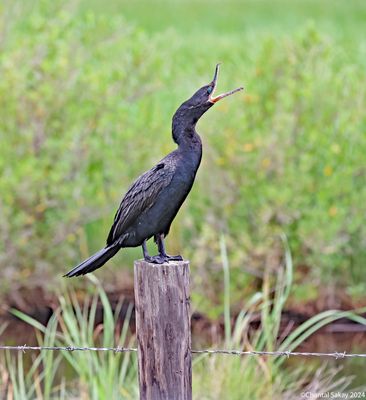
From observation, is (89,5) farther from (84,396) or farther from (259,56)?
(84,396)

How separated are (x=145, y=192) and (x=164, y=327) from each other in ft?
2.00

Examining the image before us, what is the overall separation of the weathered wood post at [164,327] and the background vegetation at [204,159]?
15.0 ft

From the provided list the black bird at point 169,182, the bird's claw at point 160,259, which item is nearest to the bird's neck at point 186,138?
the black bird at point 169,182

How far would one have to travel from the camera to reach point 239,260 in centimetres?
871

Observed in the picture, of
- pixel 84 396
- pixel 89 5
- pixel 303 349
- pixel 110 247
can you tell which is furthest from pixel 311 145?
pixel 89 5

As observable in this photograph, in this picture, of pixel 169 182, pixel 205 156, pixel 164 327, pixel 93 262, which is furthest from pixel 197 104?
pixel 205 156

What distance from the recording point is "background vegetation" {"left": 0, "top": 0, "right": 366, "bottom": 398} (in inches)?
345

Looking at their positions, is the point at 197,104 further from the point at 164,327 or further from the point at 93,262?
the point at 164,327

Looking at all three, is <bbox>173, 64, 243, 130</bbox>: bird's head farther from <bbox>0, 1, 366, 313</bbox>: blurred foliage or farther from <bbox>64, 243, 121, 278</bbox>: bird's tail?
<bbox>0, 1, 366, 313</bbox>: blurred foliage

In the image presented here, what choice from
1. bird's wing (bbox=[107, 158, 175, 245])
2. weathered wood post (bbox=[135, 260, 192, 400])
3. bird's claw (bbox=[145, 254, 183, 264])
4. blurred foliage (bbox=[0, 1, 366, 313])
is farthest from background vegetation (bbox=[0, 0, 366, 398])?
weathered wood post (bbox=[135, 260, 192, 400])

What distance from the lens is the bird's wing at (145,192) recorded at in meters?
4.27

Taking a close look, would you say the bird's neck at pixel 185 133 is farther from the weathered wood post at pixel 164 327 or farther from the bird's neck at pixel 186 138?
the weathered wood post at pixel 164 327

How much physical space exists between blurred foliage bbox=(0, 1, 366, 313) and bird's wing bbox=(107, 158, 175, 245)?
4194mm

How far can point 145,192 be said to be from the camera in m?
4.30
